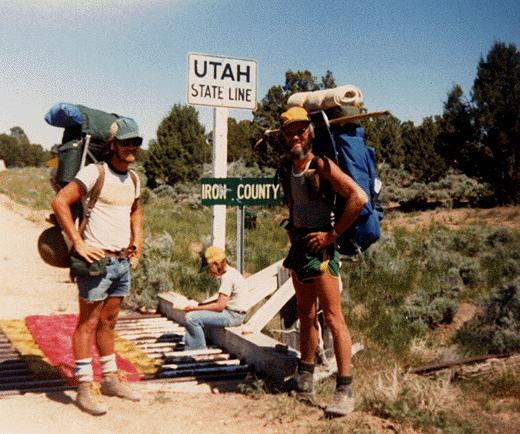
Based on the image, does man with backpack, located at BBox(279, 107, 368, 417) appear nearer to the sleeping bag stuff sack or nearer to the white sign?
the sleeping bag stuff sack

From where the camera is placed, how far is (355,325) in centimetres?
802

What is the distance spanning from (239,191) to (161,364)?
72.7 inches

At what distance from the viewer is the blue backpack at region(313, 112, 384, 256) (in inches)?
169

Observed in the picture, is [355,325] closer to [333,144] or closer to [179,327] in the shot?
[179,327]

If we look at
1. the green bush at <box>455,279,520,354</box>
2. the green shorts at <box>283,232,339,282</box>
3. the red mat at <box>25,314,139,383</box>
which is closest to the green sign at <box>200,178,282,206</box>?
the red mat at <box>25,314,139,383</box>

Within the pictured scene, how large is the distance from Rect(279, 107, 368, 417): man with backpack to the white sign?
240cm

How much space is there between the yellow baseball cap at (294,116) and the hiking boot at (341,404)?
1810 mm

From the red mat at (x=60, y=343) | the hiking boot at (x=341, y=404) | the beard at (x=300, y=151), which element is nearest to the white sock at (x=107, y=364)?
the red mat at (x=60, y=343)

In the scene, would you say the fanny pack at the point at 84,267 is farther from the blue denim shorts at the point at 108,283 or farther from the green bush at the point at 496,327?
the green bush at the point at 496,327

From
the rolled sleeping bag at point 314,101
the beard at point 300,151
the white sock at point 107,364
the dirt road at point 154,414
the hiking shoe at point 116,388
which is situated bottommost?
the dirt road at point 154,414

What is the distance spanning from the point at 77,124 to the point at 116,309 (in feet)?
4.49

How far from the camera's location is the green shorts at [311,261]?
4.35m

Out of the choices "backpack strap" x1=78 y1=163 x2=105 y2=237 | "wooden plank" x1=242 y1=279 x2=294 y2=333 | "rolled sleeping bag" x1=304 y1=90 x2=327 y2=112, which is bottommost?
"wooden plank" x1=242 y1=279 x2=294 y2=333

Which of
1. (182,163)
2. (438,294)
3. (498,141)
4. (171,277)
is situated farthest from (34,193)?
(438,294)
